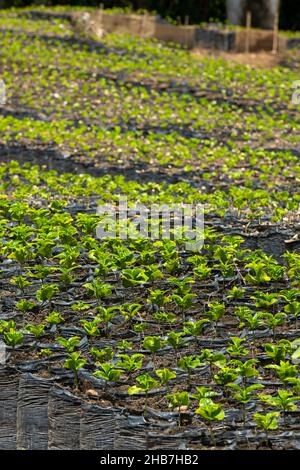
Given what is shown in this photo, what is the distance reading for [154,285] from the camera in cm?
694

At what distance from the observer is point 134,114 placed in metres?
14.5

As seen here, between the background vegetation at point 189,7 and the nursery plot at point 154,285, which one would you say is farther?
the background vegetation at point 189,7

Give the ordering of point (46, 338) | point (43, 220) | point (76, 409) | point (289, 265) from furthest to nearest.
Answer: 1. point (43, 220)
2. point (289, 265)
3. point (46, 338)
4. point (76, 409)

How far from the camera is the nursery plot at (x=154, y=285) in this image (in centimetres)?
500

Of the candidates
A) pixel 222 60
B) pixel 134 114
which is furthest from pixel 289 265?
pixel 222 60

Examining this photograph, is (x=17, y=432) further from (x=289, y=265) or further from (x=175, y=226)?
(x=175, y=226)

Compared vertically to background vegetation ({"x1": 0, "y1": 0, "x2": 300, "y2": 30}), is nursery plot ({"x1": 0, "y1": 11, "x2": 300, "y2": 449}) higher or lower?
lower

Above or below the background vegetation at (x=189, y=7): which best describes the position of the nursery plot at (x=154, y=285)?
below

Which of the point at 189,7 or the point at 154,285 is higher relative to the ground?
the point at 189,7

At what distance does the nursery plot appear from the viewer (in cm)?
500

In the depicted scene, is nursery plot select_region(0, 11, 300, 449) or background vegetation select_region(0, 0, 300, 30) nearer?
nursery plot select_region(0, 11, 300, 449)

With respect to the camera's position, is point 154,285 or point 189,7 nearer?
point 154,285
